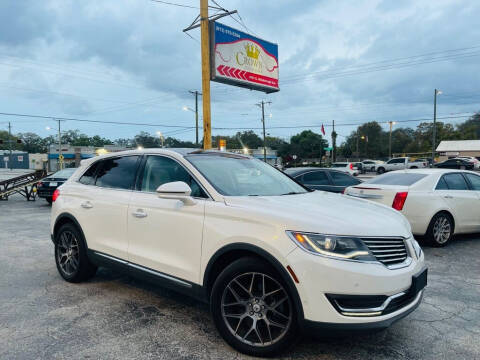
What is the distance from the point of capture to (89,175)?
4.62 metres

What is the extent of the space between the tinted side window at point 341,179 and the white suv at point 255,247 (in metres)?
6.03

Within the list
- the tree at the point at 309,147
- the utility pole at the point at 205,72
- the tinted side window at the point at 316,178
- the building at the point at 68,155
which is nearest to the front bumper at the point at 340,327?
Result: the tinted side window at the point at 316,178

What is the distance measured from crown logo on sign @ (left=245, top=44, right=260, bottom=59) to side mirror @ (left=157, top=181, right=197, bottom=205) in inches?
703

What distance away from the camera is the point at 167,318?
11.4 ft

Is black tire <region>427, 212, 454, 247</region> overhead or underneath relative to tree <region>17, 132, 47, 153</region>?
underneath

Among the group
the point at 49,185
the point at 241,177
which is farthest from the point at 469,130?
the point at 241,177

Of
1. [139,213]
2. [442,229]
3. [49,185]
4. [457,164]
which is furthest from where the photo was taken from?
[457,164]

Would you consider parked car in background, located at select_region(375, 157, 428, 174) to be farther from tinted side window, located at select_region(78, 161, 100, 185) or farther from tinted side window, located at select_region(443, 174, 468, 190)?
tinted side window, located at select_region(78, 161, 100, 185)

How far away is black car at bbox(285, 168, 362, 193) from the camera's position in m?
9.36

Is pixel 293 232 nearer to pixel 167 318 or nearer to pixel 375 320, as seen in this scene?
pixel 375 320

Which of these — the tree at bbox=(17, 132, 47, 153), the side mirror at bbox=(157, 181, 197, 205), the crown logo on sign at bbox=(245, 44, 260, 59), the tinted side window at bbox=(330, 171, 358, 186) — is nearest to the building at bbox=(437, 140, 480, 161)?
the crown logo on sign at bbox=(245, 44, 260, 59)

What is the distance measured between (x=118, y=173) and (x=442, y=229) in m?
5.73

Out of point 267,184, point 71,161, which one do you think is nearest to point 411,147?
point 71,161

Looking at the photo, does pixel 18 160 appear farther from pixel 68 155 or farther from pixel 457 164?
pixel 457 164
